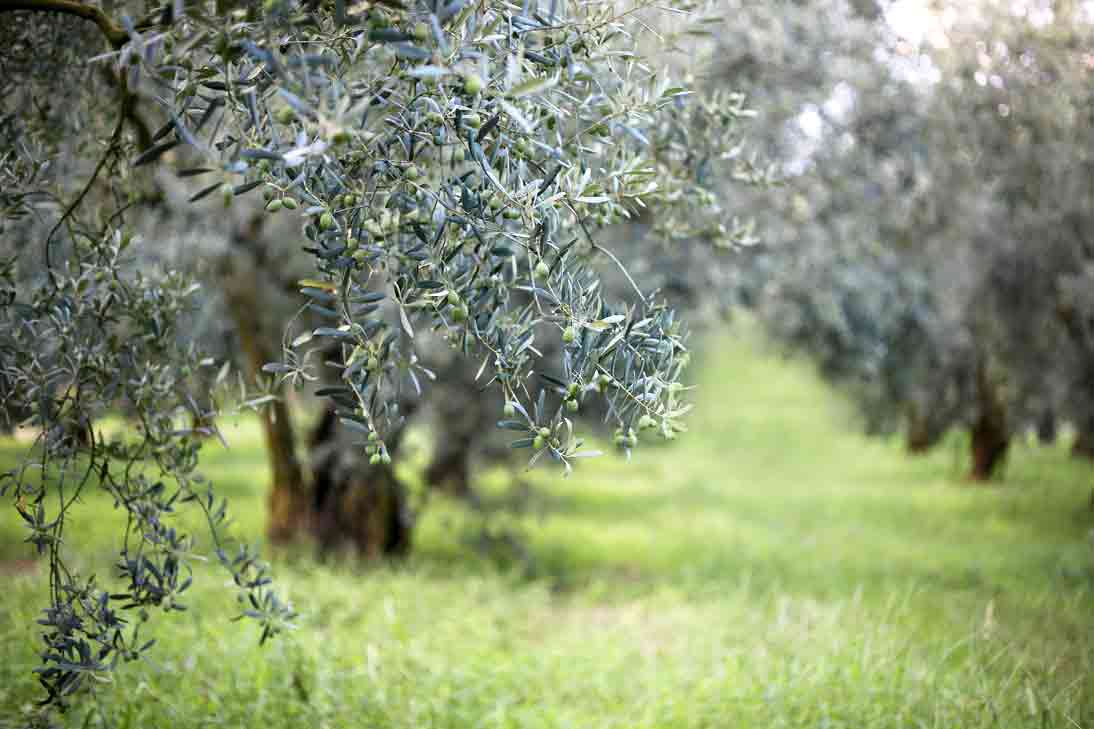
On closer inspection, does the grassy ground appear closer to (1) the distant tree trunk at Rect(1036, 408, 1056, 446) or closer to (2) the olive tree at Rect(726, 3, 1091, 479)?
(1) the distant tree trunk at Rect(1036, 408, 1056, 446)

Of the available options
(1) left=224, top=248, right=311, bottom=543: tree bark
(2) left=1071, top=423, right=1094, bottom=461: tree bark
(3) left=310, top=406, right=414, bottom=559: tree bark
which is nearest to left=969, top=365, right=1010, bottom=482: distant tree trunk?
(2) left=1071, top=423, right=1094, bottom=461: tree bark

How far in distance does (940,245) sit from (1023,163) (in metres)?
1.82

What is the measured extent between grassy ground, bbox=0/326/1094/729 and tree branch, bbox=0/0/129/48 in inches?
111

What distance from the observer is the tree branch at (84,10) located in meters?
2.99

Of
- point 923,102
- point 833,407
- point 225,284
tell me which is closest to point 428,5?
point 923,102

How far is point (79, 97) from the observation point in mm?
4395

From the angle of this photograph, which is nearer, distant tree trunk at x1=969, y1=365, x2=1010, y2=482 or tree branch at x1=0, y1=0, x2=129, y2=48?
tree branch at x1=0, y1=0, x2=129, y2=48

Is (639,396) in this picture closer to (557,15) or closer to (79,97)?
(557,15)

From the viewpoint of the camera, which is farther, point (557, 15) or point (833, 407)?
point (833, 407)

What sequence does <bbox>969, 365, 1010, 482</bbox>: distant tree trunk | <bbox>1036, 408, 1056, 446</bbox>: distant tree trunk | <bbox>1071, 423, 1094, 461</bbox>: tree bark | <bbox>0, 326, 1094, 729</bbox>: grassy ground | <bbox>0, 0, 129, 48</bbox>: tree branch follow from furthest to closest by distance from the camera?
<bbox>969, 365, 1010, 482</bbox>: distant tree trunk
<bbox>1071, 423, 1094, 461</bbox>: tree bark
<bbox>1036, 408, 1056, 446</bbox>: distant tree trunk
<bbox>0, 326, 1094, 729</bbox>: grassy ground
<bbox>0, 0, 129, 48</bbox>: tree branch

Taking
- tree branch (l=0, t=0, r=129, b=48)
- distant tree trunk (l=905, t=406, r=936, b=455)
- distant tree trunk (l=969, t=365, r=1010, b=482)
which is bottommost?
distant tree trunk (l=905, t=406, r=936, b=455)

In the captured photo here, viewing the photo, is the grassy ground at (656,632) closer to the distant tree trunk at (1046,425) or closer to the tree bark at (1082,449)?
the tree bark at (1082,449)

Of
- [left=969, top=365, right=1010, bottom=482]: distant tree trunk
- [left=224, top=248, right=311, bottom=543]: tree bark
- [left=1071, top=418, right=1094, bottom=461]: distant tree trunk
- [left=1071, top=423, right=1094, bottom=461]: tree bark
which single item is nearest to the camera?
[left=224, top=248, right=311, bottom=543]: tree bark

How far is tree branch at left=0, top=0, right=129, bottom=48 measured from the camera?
9.80 ft
